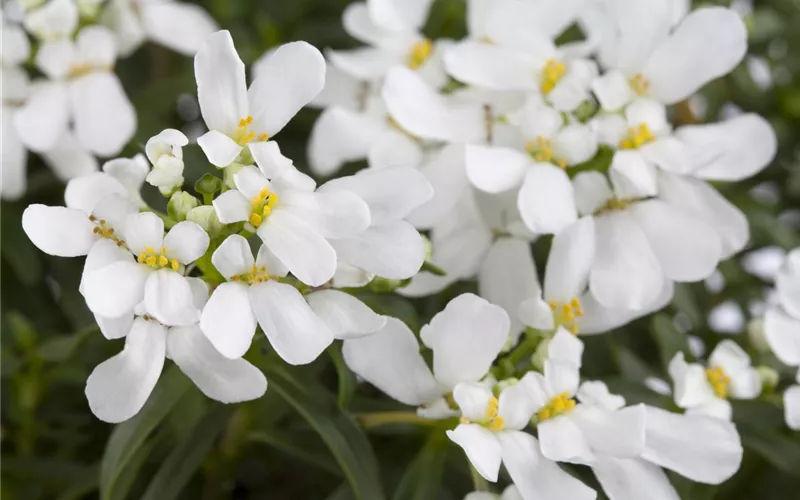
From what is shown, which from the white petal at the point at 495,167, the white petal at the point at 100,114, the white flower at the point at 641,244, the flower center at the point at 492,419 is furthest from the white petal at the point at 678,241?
the white petal at the point at 100,114

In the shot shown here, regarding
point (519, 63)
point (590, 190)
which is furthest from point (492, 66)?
point (590, 190)

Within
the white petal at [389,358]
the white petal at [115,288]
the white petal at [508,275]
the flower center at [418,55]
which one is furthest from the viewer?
the flower center at [418,55]

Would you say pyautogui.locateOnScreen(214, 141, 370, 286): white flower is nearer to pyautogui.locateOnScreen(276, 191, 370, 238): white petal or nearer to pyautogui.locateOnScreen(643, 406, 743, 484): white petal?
pyautogui.locateOnScreen(276, 191, 370, 238): white petal

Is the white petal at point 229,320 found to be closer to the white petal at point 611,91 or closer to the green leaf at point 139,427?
the green leaf at point 139,427

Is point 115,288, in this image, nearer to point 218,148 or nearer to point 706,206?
point 218,148

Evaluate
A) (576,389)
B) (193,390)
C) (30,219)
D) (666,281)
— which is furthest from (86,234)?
(666,281)

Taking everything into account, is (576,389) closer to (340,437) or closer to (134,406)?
(340,437)
